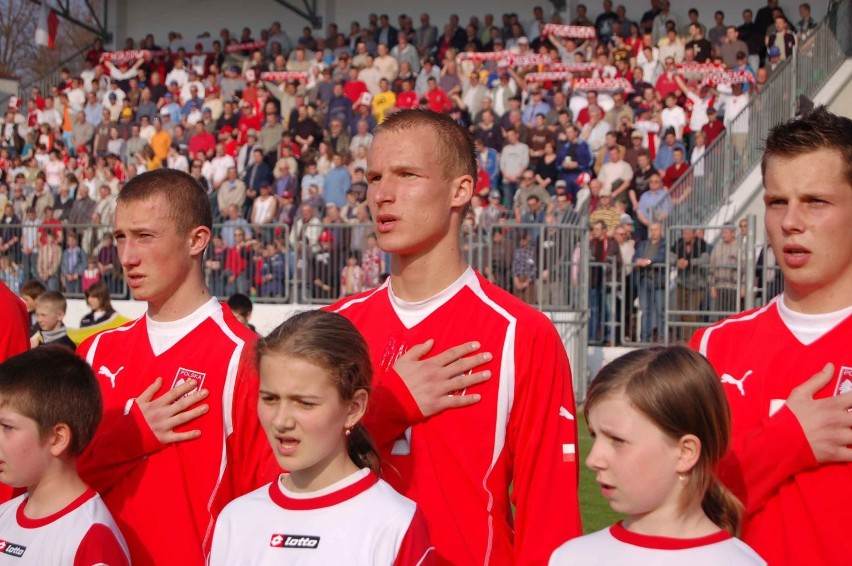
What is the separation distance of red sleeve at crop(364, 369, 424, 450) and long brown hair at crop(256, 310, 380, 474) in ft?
0.28

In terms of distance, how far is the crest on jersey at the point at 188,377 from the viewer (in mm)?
4336

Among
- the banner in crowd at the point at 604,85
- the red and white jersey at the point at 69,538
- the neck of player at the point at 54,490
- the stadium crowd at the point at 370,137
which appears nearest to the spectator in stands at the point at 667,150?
the stadium crowd at the point at 370,137

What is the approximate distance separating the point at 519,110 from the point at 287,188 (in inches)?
169

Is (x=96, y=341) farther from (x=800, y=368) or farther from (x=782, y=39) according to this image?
(x=782, y=39)

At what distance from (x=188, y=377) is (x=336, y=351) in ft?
2.94

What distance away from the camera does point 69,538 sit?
4.10 metres

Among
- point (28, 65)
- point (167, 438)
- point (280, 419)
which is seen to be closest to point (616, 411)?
point (280, 419)

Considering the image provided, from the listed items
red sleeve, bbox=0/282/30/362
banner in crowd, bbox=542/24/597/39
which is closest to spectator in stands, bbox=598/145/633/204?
banner in crowd, bbox=542/24/597/39

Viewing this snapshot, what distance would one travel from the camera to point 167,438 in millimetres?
4215

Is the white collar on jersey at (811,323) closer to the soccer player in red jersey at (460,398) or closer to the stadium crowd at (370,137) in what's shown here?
the soccer player in red jersey at (460,398)

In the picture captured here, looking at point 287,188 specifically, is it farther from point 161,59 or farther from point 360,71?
point 161,59

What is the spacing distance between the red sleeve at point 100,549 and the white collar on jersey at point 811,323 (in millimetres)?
2295

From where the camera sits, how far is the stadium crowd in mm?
16641

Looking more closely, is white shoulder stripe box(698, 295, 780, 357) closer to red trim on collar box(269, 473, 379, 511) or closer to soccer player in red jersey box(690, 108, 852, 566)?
soccer player in red jersey box(690, 108, 852, 566)
